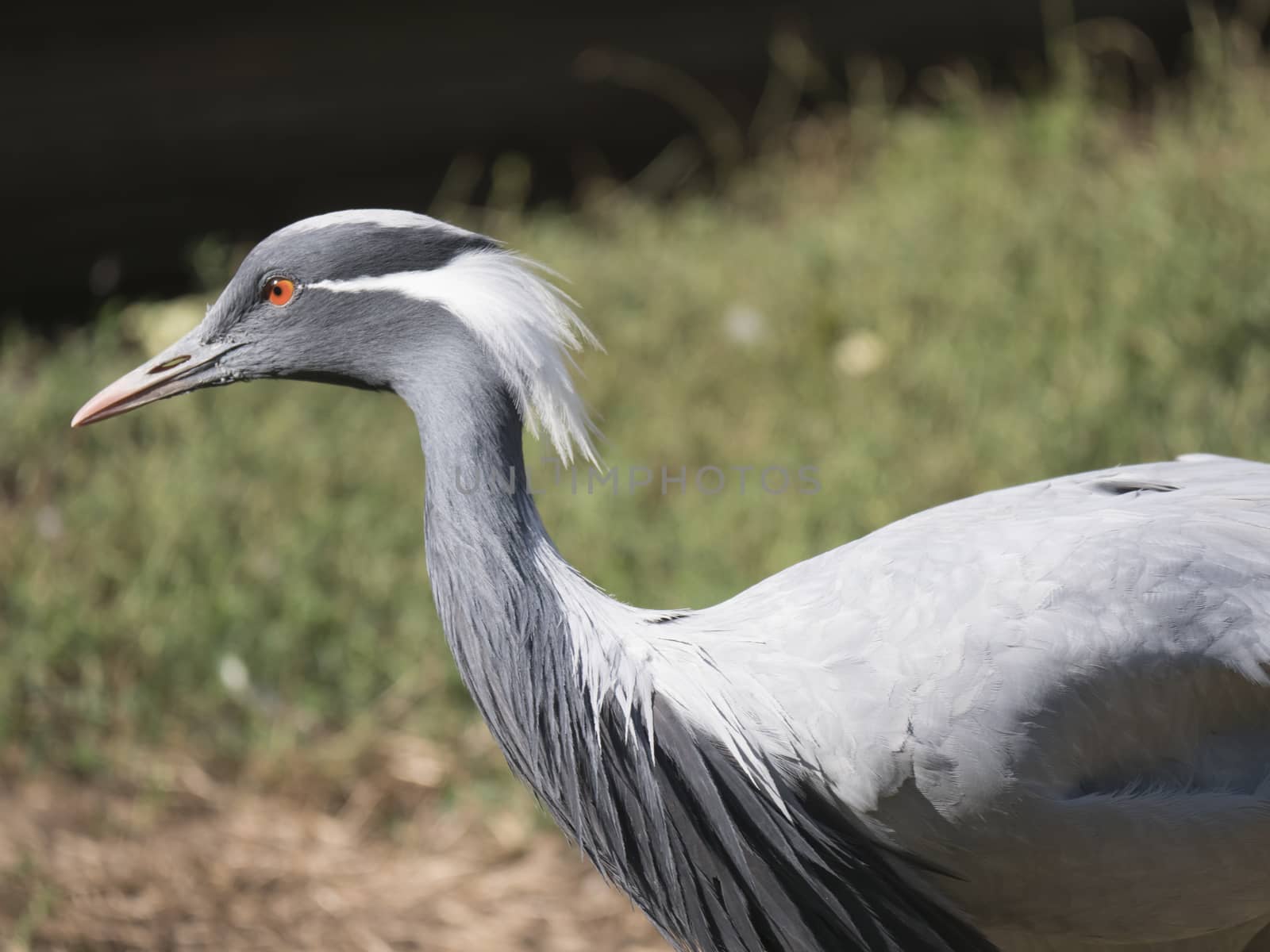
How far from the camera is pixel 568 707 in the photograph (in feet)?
7.02

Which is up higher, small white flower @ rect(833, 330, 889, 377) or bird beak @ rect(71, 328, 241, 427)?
bird beak @ rect(71, 328, 241, 427)

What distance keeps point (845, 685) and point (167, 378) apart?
4.10ft

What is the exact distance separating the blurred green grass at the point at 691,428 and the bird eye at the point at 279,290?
57.6 inches

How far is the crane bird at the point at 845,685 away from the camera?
6.57 ft

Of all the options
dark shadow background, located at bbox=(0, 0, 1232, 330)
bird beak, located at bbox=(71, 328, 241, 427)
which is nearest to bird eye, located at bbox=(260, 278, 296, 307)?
bird beak, located at bbox=(71, 328, 241, 427)

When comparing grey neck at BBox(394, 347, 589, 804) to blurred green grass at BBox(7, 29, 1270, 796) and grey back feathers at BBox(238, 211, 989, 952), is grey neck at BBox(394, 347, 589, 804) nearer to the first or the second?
grey back feathers at BBox(238, 211, 989, 952)

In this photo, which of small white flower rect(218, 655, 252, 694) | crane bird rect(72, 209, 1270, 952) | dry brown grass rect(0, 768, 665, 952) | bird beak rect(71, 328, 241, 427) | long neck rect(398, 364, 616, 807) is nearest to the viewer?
crane bird rect(72, 209, 1270, 952)

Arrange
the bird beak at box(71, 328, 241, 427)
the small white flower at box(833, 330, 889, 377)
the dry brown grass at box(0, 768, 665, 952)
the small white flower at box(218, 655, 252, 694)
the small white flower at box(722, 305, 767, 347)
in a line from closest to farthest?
the bird beak at box(71, 328, 241, 427) < the dry brown grass at box(0, 768, 665, 952) < the small white flower at box(218, 655, 252, 694) < the small white flower at box(833, 330, 889, 377) < the small white flower at box(722, 305, 767, 347)

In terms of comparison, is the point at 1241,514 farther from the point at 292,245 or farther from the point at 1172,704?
the point at 292,245

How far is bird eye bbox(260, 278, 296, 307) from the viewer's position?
2271 millimetres

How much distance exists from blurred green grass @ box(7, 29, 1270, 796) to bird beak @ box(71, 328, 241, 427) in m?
1.33

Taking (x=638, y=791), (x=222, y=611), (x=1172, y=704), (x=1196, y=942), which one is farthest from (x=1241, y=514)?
(x=222, y=611)

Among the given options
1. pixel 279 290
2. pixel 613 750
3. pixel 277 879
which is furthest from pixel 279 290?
pixel 277 879

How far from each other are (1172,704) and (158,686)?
2510 mm
